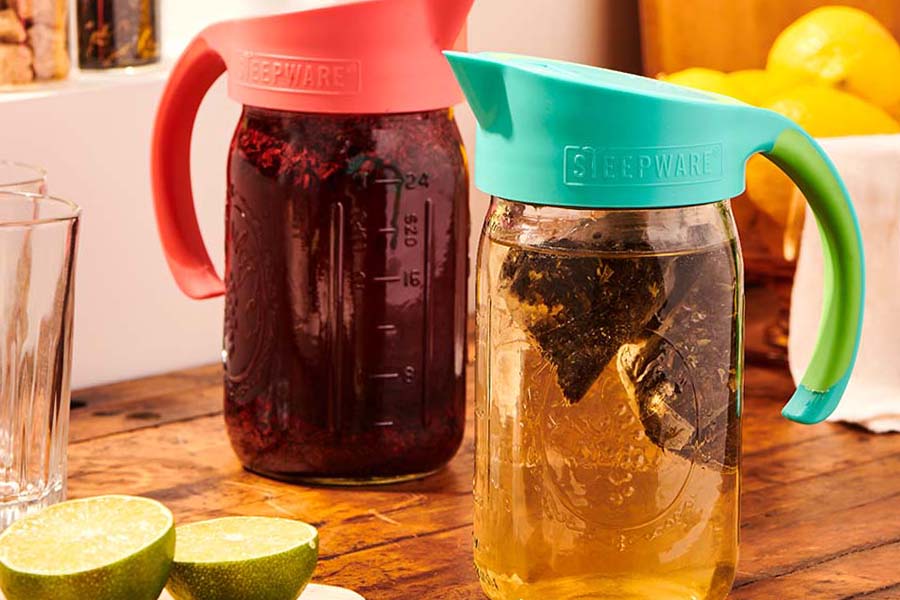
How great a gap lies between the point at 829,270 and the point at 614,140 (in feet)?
0.46

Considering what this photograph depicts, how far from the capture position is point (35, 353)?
84cm

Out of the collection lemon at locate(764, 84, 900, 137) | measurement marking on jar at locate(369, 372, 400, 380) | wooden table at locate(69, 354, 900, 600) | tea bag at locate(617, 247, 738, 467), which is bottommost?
wooden table at locate(69, 354, 900, 600)

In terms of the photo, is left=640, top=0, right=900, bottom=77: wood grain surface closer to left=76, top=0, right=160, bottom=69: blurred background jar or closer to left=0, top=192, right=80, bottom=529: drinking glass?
left=76, top=0, right=160, bottom=69: blurred background jar

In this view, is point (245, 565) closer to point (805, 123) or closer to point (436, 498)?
point (436, 498)

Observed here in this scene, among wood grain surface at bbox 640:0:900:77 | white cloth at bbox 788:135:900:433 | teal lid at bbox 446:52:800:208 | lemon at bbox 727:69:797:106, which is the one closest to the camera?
teal lid at bbox 446:52:800:208

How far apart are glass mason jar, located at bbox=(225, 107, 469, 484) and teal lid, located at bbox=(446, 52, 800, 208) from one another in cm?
19

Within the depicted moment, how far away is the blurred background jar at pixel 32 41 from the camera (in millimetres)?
1077

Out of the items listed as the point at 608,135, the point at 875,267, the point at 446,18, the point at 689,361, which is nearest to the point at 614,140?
the point at 608,135

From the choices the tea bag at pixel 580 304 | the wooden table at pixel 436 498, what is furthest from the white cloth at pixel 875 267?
the tea bag at pixel 580 304

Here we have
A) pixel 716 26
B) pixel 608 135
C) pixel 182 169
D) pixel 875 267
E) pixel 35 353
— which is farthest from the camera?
pixel 716 26

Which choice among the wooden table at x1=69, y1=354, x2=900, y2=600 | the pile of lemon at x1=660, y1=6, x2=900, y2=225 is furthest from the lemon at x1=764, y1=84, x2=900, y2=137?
the wooden table at x1=69, y1=354, x2=900, y2=600

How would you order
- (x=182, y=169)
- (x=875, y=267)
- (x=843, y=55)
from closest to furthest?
1. (x=182, y=169)
2. (x=875, y=267)
3. (x=843, y=55)

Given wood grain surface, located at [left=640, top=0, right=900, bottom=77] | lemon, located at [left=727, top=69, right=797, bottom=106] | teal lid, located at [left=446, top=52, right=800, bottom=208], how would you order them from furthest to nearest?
wood grain surface, located at [left=640, top=0, right=900, bottom=77] → lemon, located at [left=727, top=69, right=797, bottom=106] → teal lid, located at [left=446, top=52, right=800, bottom=208]

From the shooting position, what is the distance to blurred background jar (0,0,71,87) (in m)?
1.08
